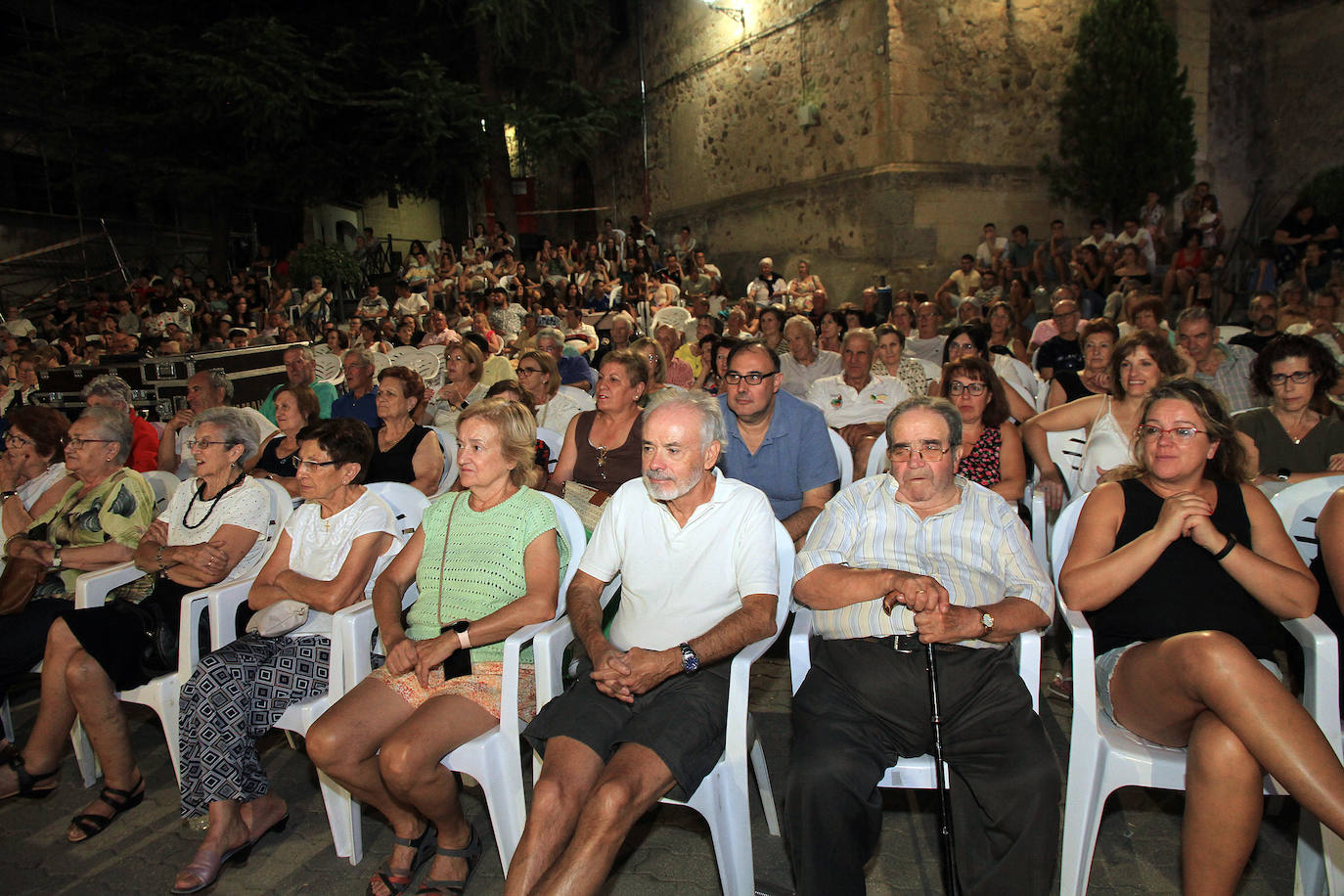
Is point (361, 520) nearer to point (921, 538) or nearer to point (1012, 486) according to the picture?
point (921, 538)

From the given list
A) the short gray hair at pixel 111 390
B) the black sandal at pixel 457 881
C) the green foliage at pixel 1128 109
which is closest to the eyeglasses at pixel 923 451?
the black sandal at pixel 457 881

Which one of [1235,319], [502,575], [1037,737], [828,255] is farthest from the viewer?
[828,255]

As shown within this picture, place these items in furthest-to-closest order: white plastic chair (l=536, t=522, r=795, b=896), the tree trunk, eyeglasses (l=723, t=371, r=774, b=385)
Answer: the tree trunk < eyeglasses (l=723, t=371, r=774, b=385) < white plastic chair (l=536, t=522, r=795, b=896)

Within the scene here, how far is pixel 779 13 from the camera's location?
12.7m

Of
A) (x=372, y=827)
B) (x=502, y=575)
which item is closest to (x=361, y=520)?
(x=502, y=575)

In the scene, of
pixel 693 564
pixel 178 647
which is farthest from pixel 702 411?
pixel 178 647

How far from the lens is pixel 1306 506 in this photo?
262cm

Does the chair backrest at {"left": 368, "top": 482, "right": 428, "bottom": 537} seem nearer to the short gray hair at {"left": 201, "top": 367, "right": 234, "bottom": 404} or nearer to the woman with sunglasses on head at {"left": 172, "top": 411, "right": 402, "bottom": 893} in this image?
the woman with sunglasses on head at {"left": 172, "top": 411, "right": 402, "bottom": 893}

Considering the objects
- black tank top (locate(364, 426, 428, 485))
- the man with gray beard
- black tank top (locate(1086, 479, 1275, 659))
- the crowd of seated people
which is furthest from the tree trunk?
black tank top (locate(1086, 479, 1275, 659))

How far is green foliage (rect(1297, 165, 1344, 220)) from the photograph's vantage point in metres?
10.2

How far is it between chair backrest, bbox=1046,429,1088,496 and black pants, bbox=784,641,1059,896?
1669 millimetres

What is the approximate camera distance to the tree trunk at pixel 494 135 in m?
14.6

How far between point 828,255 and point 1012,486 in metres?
9.54

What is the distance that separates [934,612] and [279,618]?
1845 mm
